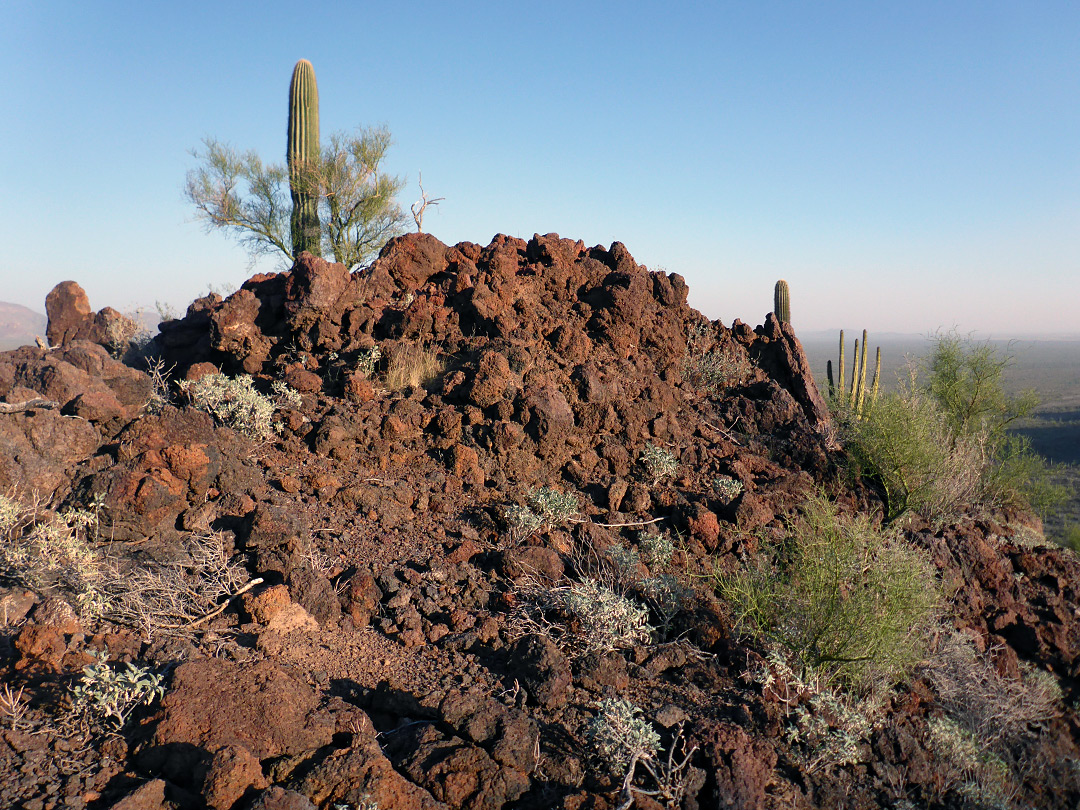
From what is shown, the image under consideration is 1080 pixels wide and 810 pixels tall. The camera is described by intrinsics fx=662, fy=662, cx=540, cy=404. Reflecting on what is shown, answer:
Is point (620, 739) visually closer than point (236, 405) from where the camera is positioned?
Yes

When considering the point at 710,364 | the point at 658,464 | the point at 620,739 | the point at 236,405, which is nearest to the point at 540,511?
the point at 658,464

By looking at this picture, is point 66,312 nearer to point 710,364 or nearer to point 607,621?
point 710,364

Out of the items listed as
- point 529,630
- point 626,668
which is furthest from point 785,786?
point 529,630

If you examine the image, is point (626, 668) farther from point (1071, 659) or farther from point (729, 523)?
point (1071, 659)

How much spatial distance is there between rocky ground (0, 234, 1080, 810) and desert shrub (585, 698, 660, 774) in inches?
1.1

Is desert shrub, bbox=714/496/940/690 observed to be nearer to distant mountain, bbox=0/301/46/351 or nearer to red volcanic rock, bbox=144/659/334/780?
red volcanic rock, bbox=144/659/334/780

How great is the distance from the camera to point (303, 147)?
43.9 feet

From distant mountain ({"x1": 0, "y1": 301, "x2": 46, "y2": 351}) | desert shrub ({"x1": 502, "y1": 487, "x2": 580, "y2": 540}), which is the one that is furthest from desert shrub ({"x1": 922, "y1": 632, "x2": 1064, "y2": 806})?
distant mountain ({"x1": 0, "y1": 301, "x2": 46, "y2": 351})

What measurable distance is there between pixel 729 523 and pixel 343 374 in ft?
12.8

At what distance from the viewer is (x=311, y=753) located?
270 centimetres

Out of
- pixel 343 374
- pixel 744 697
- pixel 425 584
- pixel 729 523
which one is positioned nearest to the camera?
pixel 744 697

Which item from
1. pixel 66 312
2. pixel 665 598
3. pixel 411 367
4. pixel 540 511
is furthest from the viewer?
pixel 66 312

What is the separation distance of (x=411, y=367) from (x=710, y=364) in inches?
131

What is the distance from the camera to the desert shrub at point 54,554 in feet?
12.0
